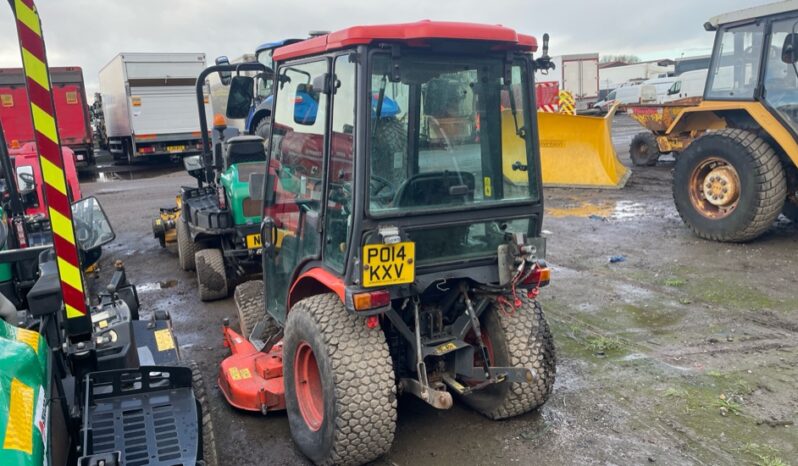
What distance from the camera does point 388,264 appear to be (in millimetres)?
2982

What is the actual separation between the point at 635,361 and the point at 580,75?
27667mm

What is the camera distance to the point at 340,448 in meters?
3.04

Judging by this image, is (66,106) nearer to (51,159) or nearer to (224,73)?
(224,73)

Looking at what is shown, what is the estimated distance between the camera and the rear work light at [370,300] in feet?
9.71

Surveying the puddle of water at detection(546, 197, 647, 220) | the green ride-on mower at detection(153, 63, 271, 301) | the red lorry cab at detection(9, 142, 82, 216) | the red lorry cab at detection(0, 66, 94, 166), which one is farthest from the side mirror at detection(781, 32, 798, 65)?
the red lorry cab at detection(0, 66, 94, 166)

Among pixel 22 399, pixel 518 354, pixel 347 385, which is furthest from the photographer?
pixel 518 354

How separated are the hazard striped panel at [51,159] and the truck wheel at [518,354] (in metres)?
2.04

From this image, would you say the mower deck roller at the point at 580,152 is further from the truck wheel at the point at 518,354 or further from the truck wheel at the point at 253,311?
the truck wheel at the point at 518,354

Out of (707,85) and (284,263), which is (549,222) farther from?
(284,263)

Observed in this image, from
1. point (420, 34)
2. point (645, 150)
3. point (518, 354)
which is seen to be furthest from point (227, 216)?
point (645, 150)

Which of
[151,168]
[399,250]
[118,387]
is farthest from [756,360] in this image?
[151,168]

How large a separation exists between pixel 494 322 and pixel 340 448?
1078mm

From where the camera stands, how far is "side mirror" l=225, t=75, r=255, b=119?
535 centimetres

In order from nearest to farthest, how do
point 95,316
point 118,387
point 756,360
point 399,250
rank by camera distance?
point 118,387 → point 399,250 → point 95,316 → point 756,360
